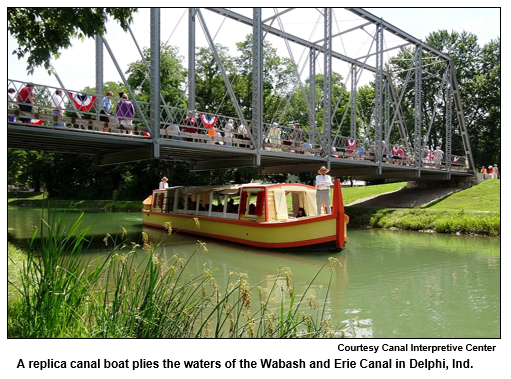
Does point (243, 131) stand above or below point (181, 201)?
above

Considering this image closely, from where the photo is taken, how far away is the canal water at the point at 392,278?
7.27 metres

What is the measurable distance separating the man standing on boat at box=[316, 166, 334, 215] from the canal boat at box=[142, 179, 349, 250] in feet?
1.25

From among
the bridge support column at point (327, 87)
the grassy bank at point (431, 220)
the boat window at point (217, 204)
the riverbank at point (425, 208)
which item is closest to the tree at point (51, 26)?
the riverbank at point (425, 208)

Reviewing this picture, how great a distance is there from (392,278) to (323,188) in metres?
4.63

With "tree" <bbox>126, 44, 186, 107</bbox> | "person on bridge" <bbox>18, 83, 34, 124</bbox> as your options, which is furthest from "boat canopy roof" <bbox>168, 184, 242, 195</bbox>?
"tree" <bbox>126, 44, 186, 107</bbox>

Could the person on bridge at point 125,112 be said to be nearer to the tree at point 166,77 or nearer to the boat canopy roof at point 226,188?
the boat canopy roof at point 226,188

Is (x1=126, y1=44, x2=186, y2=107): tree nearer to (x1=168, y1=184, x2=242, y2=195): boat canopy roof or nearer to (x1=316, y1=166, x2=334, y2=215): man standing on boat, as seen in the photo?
(x1=168, y1=184, x2=242, y2=195): boat canopy roof

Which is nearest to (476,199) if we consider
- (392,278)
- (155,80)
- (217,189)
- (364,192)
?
(364,192)

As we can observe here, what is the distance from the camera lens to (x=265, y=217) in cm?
1538

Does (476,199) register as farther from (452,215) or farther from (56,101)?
(56,101)

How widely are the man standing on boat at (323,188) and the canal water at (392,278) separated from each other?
65.2 inches

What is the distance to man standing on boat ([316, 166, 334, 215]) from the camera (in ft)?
49.4

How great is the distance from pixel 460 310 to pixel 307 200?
900 cm

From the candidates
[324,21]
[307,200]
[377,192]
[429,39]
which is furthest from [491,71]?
[307,200]
